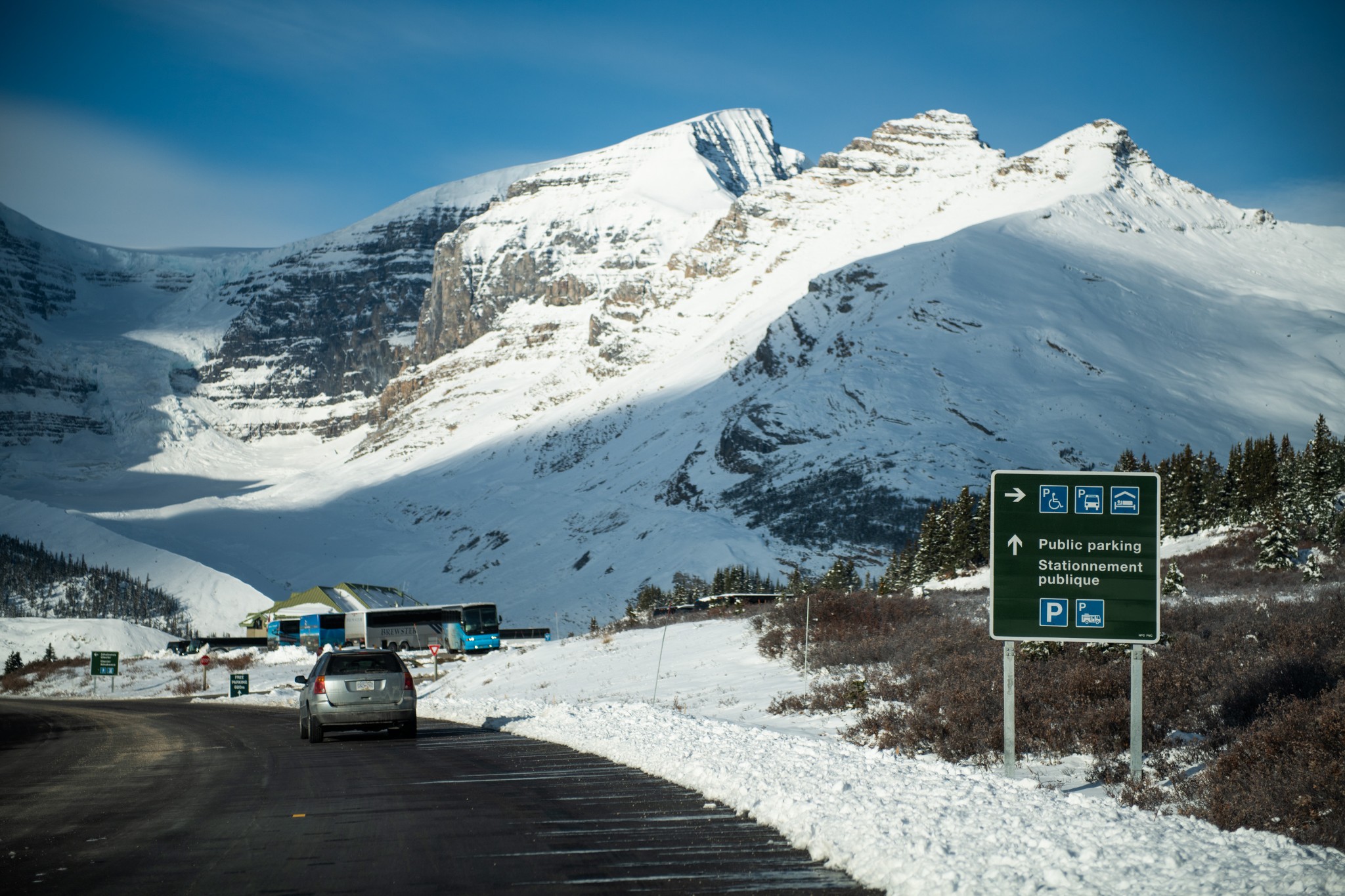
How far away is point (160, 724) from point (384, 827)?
20.0 metres

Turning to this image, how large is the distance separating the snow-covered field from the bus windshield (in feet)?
141

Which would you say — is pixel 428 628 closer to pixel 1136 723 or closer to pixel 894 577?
pixel 894 577

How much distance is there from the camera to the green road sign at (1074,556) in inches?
489

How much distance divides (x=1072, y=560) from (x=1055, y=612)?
61 cm

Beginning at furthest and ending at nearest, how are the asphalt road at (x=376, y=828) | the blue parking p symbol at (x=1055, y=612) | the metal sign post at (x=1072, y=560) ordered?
the blue parking p symbol at (x=1055, y=612) → the metal sign post at (x=1072, y=560) → the asphalt road at (x=376, y=828)

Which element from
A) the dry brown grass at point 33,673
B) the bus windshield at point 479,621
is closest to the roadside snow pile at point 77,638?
the dry brown grass at point 33,673

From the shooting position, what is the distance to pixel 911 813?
1010 centimetres

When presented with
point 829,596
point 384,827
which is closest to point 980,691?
point 384,827

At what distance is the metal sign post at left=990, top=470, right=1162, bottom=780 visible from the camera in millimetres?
12383

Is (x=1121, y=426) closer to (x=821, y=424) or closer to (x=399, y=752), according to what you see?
(x=821, y=424)

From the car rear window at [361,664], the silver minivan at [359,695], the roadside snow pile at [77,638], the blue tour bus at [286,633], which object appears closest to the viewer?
the silver minivan at [359,695]

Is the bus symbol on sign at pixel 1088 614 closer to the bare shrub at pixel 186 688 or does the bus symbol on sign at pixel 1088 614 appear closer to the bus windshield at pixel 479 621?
the bare shrub at pixel 186 688

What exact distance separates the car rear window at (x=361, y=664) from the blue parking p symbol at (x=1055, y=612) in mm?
13238

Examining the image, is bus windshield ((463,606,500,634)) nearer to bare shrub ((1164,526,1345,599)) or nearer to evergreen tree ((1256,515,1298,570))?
bare shrub ((1164,526,1345,599))
